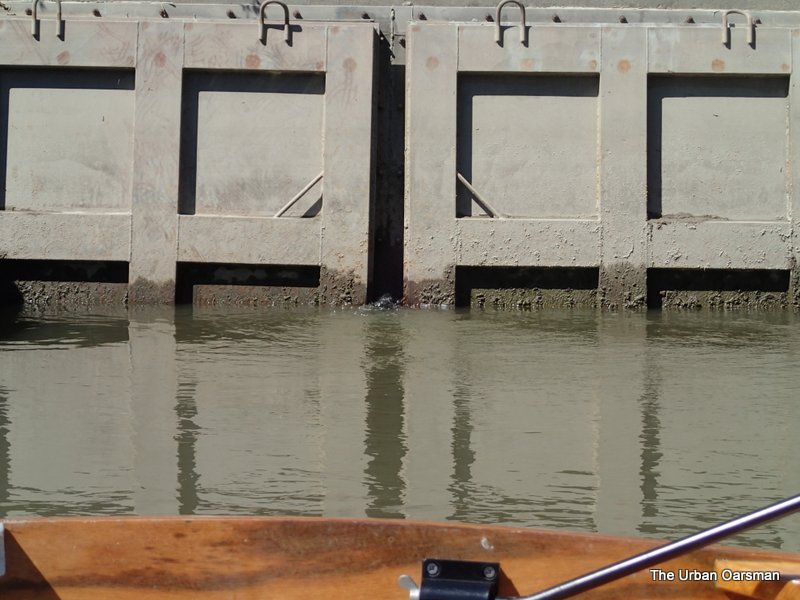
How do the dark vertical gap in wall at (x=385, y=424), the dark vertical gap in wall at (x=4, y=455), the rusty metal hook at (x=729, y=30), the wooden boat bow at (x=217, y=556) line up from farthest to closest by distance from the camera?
1. the rusty metal hook at (x=729, y=30)
2. the dark vertical gap in wall at (x=385, y=424)
3. the dark vertical gap in wall at (x=4, y=455)
4. the wooden boat bow at (x=217, y=556)

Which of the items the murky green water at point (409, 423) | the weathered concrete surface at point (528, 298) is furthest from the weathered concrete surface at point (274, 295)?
the murky green water at point (409, 423)

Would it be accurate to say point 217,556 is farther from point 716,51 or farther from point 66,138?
point 716,51

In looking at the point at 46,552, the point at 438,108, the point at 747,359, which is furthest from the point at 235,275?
the point at 46,552

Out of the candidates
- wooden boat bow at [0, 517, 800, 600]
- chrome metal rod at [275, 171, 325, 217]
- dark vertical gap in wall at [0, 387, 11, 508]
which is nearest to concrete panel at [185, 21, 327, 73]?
chrome metal rod at [275, 171, 325, 217]

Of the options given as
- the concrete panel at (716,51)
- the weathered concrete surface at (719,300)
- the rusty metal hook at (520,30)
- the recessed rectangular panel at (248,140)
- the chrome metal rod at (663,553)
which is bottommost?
the chrome metal rod at (663,553)

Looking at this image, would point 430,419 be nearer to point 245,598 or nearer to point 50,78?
point 245,598

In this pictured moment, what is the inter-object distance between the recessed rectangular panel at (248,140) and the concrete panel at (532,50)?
4.84ft

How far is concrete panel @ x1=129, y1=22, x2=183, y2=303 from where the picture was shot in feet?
33.3

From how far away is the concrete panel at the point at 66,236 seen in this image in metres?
10.2

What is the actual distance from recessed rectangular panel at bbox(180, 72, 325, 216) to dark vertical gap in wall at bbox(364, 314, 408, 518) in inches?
98.7

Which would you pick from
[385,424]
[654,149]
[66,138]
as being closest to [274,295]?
[66,138]

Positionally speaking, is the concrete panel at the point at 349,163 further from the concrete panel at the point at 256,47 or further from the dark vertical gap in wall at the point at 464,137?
the dark vertical gap in wall at the point at 464,137

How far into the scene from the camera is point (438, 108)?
33.1 ft

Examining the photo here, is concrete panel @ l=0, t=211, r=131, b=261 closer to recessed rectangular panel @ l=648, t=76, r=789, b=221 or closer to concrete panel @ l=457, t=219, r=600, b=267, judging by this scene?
concrete panel @ l=457, t=219, r=600, b=267
